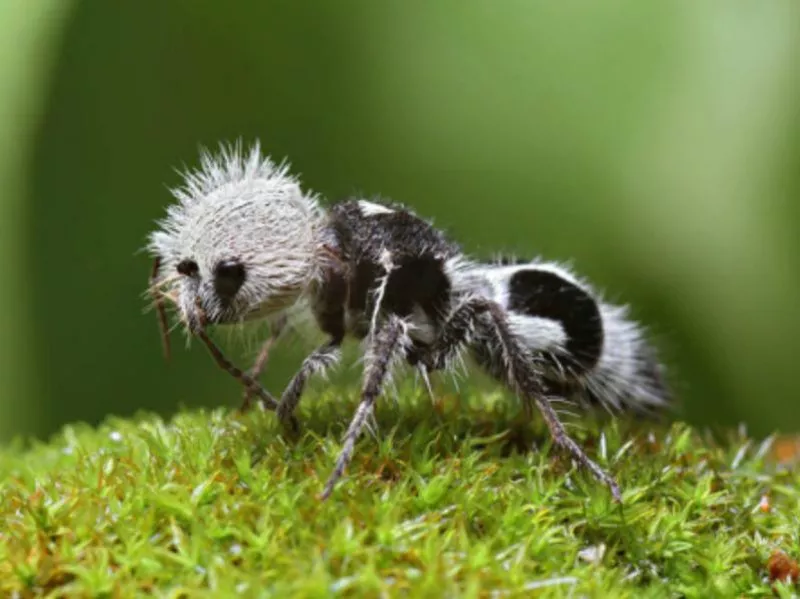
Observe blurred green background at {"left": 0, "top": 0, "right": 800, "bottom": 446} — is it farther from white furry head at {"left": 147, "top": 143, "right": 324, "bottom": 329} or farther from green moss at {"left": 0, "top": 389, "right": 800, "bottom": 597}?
green moss at {"left": 0, "top": 389, "right": 800, "bottom": 597}

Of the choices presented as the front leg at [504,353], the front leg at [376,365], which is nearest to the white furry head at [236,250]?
the front leg at [376,365]

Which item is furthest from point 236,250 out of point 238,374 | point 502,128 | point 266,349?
point 502,128

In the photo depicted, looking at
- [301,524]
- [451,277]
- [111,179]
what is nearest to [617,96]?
[451,277]

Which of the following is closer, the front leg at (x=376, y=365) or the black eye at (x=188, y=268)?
the front leg at (x=376, y=365)

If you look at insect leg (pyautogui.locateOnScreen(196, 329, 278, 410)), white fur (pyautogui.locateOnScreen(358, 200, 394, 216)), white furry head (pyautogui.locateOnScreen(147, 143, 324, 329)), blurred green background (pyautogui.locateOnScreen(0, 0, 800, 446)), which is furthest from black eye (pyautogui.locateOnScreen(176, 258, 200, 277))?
blurred green background (pyautogui.locateOnScreen(0, 0, 800, 446))

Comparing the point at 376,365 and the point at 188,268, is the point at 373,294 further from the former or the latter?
the point at 188,268

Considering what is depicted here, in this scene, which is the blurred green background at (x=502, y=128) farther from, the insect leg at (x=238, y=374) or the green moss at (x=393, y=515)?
the green moss at (x=393, y=515)
